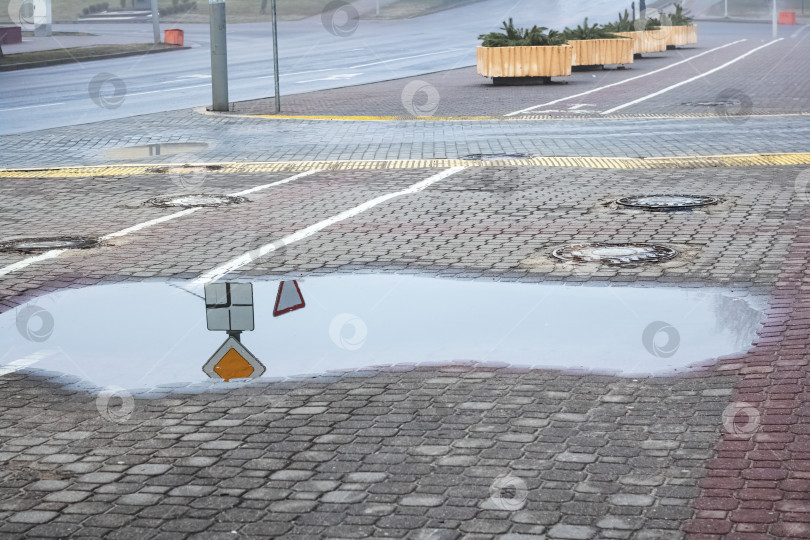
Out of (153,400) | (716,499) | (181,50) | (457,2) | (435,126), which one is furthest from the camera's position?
(457,2)

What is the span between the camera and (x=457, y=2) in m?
72.7

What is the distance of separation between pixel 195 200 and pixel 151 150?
5.19 m

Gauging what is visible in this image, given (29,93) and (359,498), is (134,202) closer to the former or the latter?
(359,498)

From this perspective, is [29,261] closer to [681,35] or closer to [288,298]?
[288,298]

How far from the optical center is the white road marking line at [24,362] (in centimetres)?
709

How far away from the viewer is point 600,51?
35906 mm

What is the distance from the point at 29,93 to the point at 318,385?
25786 mm

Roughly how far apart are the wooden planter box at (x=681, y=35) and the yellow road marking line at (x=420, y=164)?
31.4m

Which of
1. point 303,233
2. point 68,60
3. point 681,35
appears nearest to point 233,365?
point 303,233

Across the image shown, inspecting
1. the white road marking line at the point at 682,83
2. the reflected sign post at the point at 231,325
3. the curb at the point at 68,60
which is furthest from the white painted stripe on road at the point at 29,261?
the curb at the point at 68,60

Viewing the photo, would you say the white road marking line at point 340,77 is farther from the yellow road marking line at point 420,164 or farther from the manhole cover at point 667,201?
the manhole cover at point 667,201

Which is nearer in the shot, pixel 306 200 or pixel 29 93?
pixel 306 200

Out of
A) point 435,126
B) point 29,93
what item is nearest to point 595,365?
point 435,126

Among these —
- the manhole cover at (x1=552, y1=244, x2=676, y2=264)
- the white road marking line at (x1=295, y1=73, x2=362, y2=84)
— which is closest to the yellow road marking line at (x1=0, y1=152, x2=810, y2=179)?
the manhole cover at (x1=552, y1=244, x2=676, y2=264)
